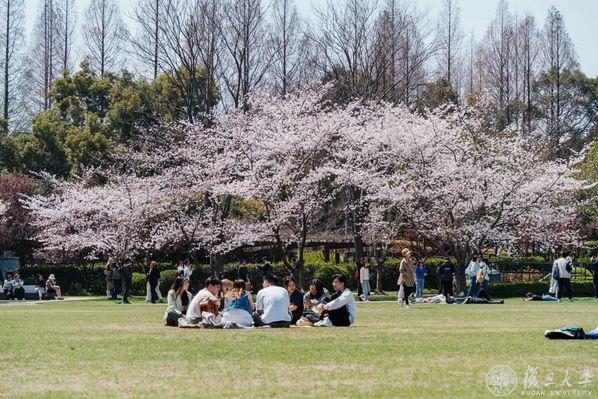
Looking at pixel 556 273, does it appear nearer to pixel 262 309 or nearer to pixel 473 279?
pixel 473 279

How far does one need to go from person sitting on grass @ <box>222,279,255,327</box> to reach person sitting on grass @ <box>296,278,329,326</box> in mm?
1246

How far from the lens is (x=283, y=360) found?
1004cm

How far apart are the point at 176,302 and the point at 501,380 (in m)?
10.0

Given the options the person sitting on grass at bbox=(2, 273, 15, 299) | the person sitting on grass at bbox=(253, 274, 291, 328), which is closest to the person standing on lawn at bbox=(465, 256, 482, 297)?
the person sitting on grass at bbox=(253, 274, 291, 328)

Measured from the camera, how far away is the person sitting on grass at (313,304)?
16.5 metres

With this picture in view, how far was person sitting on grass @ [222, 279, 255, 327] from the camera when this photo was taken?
15.6m

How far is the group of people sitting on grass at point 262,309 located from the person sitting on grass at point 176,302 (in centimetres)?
1

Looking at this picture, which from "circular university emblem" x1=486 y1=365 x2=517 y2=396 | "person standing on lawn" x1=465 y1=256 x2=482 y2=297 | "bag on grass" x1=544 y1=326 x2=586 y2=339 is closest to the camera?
"circular university emblem" x1=486 y1=365 x2=517 y2=396

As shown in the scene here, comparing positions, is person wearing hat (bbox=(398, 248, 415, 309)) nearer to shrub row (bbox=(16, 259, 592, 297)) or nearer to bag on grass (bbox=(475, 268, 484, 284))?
bag on grass (bbox=(475, 268, 484, 284))

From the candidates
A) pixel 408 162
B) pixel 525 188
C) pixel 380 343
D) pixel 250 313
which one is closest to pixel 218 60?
pixel 408 162

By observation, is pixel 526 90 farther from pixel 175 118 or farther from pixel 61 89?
pixel 61 89

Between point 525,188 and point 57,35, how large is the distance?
121 ft

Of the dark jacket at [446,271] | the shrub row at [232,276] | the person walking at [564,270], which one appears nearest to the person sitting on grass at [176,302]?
the dark jacket at [446,271]
